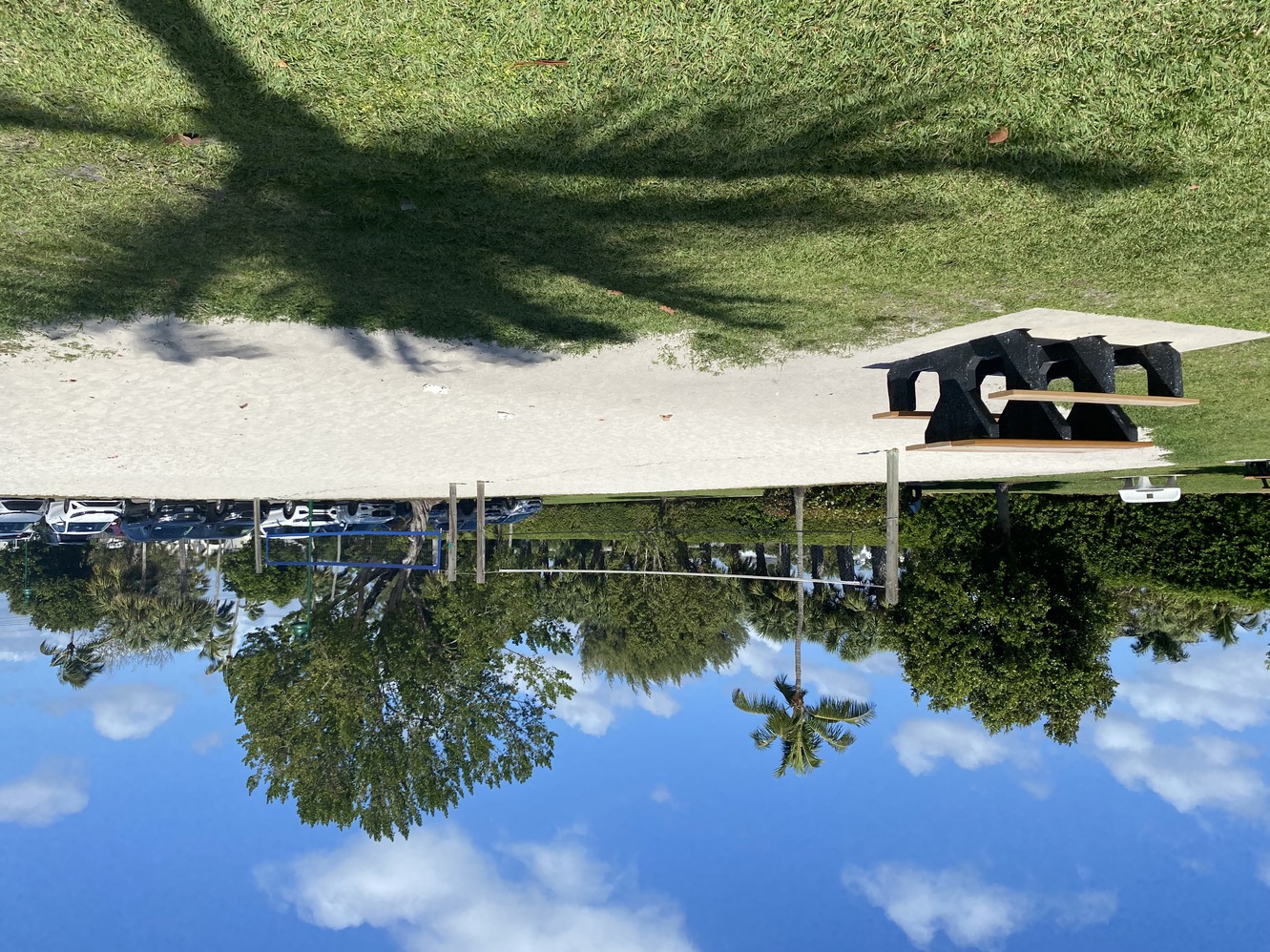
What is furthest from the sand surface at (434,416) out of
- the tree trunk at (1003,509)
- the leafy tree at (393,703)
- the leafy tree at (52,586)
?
the leafy tree at (52,586)

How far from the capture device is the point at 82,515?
1480 cm

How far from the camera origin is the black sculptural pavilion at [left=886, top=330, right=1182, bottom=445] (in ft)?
21.3

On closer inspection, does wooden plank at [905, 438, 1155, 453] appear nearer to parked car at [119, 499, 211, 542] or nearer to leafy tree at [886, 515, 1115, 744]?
leafy tree at [886, 515, 1115, 744]

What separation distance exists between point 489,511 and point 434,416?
17.6ft

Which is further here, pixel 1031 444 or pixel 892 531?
pixel 892 531

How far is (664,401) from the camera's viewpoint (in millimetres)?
10578

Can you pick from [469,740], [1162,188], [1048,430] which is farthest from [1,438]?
[1162,188]

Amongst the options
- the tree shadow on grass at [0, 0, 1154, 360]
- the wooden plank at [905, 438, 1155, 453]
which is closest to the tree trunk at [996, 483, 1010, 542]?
the wooden plank at [905, 438, 1155, 453]

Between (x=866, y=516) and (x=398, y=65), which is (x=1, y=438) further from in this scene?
(x=866, y=516)

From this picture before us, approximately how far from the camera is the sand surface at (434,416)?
9.00 meters

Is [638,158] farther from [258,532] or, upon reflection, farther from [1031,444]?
[258,532]

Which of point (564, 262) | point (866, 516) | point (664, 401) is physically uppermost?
point (564, 262)

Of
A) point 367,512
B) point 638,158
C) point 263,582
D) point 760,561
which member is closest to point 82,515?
point 367,512

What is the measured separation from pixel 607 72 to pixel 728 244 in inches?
90.9
